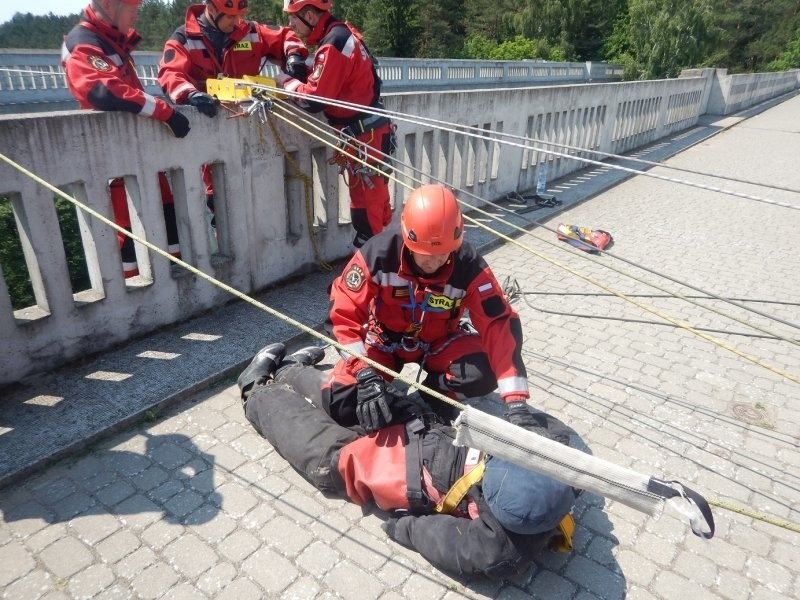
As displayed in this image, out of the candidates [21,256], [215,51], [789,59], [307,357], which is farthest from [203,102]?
[789,59]

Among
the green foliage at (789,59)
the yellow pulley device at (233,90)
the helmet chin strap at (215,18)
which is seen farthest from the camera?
the green foliage at (789,59)

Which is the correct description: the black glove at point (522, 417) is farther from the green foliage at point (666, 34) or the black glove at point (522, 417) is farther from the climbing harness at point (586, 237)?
the green foliage at point (666, 34)

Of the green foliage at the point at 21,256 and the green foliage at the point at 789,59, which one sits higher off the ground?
the green foliage at the point at 789,59

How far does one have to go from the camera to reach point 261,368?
380 centimetres

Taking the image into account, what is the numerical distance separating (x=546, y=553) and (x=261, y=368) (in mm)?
2059

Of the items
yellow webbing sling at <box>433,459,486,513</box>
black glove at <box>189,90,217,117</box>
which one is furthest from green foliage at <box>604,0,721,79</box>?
yellow webbing sling at <box>433,459,486,513</box>

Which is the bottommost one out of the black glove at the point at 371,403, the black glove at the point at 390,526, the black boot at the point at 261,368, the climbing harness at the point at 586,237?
the black glove at the point at 390,526

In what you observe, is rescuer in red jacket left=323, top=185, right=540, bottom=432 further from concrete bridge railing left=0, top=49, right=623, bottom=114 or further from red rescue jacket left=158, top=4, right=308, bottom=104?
concrete bridge railing left=0, top=49, right=623, bottom=114

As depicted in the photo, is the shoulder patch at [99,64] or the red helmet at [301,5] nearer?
the shoulder patch at [99,64]

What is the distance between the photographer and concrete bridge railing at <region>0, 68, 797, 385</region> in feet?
11.8

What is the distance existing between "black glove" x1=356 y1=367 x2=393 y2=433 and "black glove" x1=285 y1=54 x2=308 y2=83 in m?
3.25

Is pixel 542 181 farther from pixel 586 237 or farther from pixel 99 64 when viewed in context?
pixel 99 64

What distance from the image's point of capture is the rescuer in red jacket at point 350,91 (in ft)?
15.1

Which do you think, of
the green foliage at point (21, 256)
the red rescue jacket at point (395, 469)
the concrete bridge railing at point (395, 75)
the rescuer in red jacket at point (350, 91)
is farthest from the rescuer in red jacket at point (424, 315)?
the green foliage at point (21, 256)
